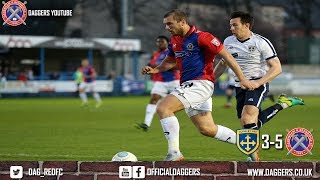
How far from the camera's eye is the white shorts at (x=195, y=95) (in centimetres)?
1007

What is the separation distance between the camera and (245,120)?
34.9 ft

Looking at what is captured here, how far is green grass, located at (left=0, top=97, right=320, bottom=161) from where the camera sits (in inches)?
471

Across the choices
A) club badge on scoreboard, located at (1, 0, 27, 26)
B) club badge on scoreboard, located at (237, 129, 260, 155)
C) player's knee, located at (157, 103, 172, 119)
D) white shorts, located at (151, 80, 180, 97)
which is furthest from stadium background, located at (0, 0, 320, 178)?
club badge on scoreboard, located at (237, 129, 260, 155)

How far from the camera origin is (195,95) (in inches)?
397

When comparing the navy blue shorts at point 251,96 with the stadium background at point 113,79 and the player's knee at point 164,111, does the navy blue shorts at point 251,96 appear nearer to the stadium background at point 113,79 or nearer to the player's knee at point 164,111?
the stadium background at point 113,79

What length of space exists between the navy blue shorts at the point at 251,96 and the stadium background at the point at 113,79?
94 centimetres

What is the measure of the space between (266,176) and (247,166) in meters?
0.22

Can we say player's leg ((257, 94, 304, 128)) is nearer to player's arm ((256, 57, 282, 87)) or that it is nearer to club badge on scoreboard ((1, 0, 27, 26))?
player's arm ((256, 57, 282, 87))

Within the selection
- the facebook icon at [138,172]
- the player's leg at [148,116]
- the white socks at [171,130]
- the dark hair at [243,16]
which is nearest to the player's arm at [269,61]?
the dark hair at [243,16]

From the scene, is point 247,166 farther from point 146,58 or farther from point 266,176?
point 146,58

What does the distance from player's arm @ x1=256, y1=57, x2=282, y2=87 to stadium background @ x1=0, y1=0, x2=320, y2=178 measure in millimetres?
1725

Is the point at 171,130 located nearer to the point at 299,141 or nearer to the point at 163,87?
the point at 299,141

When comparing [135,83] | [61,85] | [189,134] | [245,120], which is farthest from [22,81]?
[245,120]

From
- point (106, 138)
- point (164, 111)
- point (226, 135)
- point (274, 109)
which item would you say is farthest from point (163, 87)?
point (164, 111)
